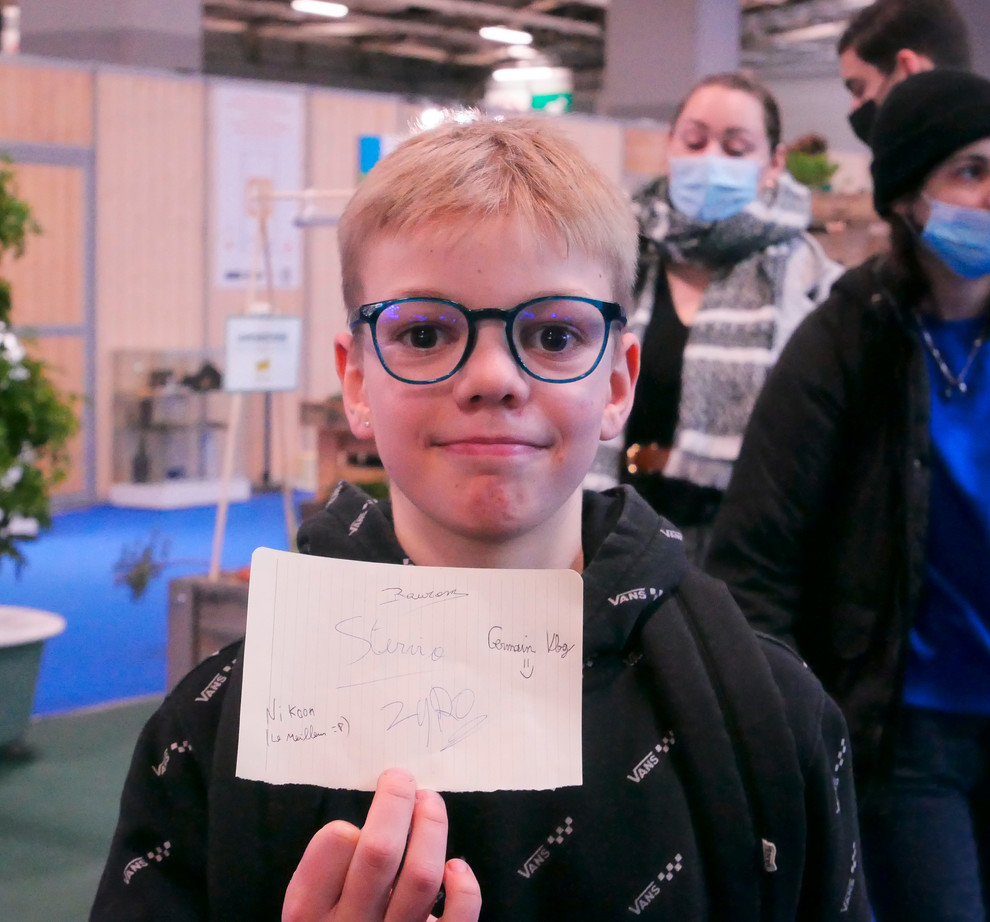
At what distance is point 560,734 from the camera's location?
903 millimetres

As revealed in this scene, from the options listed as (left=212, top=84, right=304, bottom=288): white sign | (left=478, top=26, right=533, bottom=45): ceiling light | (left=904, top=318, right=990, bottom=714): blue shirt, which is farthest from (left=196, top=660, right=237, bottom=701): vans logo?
(left=478, top=26, right=533, bottom=45): ceiling light

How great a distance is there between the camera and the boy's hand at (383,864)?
0.84 metres

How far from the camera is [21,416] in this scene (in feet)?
12.7

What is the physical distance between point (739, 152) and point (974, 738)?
1.46m

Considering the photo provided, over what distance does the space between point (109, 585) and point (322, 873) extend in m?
5.97

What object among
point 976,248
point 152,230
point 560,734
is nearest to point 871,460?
point 976,248

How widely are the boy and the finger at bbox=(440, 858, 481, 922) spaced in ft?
0.31

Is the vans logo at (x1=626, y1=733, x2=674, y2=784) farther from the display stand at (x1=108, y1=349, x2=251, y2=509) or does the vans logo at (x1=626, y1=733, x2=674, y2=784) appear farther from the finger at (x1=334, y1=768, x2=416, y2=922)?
the display stand at (x1=108, y1=349, x2=251, y2=509)

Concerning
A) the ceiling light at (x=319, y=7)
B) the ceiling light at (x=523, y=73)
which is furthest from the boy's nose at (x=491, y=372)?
the ceiling light at (x=523, y=73)

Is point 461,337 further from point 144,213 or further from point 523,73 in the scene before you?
point 523,73

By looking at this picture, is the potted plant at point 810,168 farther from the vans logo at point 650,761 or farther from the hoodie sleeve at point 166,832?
the hoodie sleeve at point 166,832

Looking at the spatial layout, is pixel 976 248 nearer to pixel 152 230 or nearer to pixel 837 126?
pixel 152 230

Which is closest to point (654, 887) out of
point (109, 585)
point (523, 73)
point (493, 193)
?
point (493, 193)
